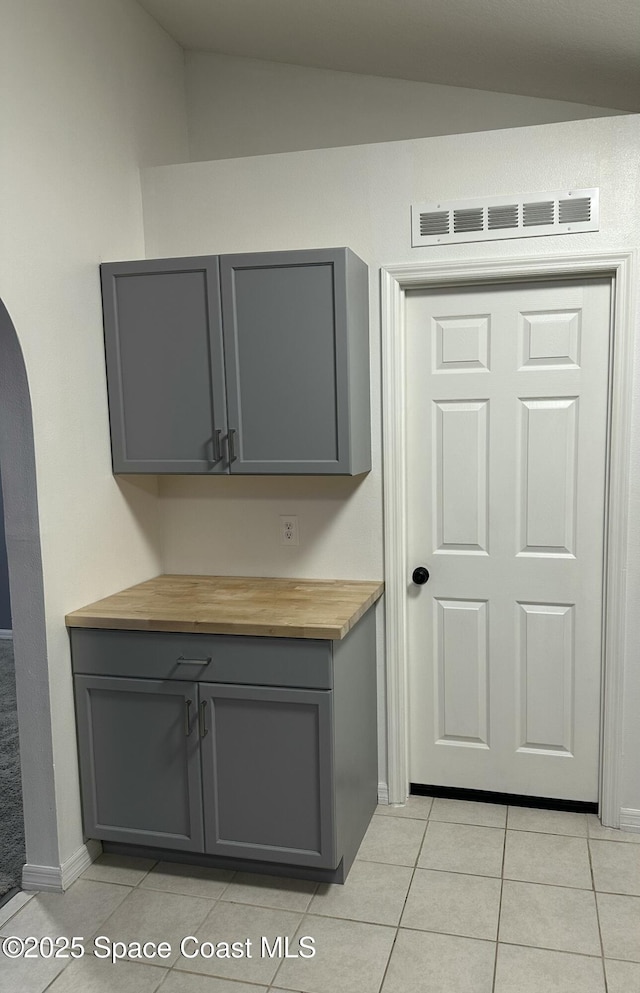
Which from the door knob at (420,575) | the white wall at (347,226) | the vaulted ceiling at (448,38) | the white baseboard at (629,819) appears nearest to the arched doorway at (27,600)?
the white wall at (347,226)

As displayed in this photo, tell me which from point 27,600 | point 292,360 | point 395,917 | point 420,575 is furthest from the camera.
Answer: point 420,575

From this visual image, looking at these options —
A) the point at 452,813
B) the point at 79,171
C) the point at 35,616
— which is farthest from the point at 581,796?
the point at 79,171

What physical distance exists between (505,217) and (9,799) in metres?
2.95

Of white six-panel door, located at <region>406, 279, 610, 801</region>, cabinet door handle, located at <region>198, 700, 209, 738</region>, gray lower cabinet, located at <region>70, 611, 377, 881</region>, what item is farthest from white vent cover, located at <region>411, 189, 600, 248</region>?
cabinet door handle, located at <region>198, 700, 209, 738</region>

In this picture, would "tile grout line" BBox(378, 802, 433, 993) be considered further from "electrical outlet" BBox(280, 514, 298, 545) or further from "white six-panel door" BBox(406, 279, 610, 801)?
"electrical outlet" BBox(280, 514, 298, 545)

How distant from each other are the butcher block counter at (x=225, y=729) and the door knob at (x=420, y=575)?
33 centimetres

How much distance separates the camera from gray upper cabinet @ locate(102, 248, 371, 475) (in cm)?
265

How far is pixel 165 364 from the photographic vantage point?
9.20ft

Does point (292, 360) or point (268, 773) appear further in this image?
point (292, 360)

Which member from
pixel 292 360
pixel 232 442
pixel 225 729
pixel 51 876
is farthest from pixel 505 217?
pixel 51 876

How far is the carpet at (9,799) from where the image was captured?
271cm

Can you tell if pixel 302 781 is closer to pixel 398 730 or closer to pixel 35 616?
pixel 398 730

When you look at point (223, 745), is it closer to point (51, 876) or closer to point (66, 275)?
point (51, 876)

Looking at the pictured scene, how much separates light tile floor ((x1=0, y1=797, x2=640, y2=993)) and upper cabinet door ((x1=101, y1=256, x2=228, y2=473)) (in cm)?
143
